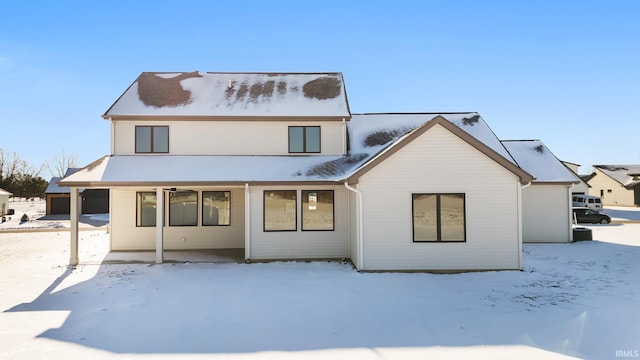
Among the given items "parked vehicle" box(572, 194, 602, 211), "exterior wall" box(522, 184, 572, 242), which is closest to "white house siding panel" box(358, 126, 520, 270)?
"exterior wall" box(522, 184, 572, 242)

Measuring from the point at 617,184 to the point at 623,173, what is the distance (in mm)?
3257

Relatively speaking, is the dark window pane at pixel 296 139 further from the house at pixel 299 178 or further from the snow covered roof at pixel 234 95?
the snow covered roof at pixel 234 95

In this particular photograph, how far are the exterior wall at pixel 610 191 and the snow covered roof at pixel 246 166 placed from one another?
152 feet

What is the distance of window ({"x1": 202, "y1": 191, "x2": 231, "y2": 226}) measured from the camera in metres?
15.9

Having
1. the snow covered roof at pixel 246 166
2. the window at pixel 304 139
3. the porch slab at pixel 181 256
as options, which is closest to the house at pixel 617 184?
the snow covered roof at pixel 246 166

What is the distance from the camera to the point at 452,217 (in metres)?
12.0

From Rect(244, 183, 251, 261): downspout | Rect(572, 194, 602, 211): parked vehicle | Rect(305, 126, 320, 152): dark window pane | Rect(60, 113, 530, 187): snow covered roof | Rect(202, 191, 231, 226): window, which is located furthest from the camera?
Rect(572, 194, 602, 211): parked vehicle

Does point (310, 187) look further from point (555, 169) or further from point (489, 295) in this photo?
point (555, 169)

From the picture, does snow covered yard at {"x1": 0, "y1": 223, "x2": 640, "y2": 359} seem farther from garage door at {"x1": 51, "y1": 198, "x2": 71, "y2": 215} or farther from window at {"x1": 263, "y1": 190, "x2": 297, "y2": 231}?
garage door at {"x1": 51, "y1": 198, "x2": 71, "y2": 215}

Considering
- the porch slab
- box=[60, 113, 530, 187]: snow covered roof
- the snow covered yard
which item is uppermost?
box=[60, 113, 530, 187]: snow covered roof

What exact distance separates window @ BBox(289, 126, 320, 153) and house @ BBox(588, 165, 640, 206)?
171ft

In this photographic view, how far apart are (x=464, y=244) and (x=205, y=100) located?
1199 cm

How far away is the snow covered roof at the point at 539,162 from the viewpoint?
60.3ft

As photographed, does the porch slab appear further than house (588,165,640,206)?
No
